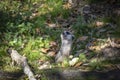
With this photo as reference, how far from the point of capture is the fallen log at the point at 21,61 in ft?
20.9

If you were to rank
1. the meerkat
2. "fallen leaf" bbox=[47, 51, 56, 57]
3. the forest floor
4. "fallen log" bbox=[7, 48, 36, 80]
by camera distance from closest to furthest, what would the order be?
"fallen log" bbox=[7, 48, 36, 80] → the forest floor → the meerkat → "fallen leaf" bbox=[47, 51, 56, 57]

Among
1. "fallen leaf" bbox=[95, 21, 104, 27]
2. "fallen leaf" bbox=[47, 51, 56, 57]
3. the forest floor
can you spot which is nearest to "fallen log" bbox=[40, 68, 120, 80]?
the forest floor

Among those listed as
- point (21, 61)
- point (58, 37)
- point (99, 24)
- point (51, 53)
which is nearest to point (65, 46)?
point (51, 53)

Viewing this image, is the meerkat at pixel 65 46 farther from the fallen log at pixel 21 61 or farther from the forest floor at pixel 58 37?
the fallen log at pixel 21 61

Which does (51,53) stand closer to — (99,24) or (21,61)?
(21,61)

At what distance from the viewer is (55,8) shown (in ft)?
31.7

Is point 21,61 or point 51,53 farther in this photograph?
point 51,53

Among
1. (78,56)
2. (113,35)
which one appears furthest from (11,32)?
(113,35)

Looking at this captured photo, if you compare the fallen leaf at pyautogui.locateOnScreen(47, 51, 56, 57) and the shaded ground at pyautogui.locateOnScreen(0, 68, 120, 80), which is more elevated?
the fallen leaf at pyautogui.locateOnScreen(47, 51, 56, 57)

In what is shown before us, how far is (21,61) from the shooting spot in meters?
7.11

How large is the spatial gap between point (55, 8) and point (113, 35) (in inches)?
83.4

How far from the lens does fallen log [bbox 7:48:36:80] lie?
6380 mm

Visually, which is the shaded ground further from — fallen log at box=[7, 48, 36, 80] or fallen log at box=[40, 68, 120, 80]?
fallen log at box=[7, 48, 36, 80]

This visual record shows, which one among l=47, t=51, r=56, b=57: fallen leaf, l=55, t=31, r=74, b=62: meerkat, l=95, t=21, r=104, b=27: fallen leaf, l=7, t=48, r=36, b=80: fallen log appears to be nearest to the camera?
l=7, t=48, r=36, b=80: fallen log
